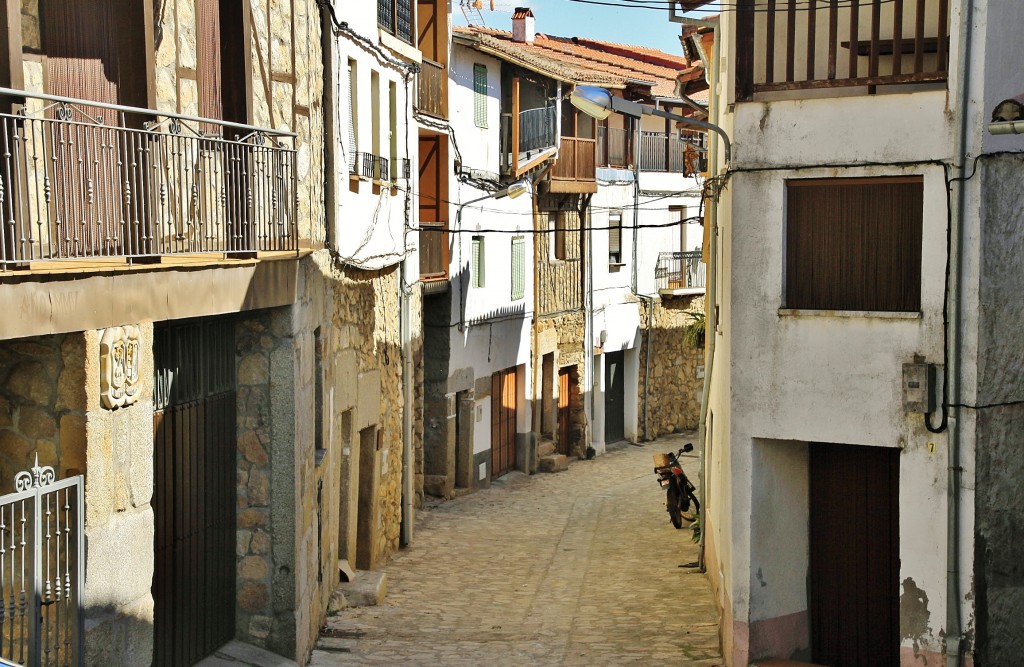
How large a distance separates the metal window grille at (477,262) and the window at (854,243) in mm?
Answer: 13281

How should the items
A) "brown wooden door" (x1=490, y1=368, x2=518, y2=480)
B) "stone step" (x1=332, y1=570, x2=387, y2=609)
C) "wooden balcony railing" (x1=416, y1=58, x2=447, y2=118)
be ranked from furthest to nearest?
"brown wooden door" (x1=490, y1=368, x2=518, y2=480) → "wooden balcony railing" (x1=416, y1=58, x2=447, y2=118) → "stone step" (x1=332, y1=570, x2=387, y2=609)

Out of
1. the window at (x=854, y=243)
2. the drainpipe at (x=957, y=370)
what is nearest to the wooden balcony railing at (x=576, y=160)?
the window at (x=854, y=243)

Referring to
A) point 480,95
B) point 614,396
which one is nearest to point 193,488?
point 480,95

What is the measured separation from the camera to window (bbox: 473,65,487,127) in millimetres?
24853

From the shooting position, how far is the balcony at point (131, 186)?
7.15 meters

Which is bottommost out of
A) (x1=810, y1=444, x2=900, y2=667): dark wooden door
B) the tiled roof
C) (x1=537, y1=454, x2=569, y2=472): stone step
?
(x1=537, y1=454, x2=569, y2=472): stone step

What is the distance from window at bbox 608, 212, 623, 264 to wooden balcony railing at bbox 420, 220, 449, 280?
30.9ft

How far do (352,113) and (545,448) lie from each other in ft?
48.6

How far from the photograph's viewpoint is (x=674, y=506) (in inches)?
752

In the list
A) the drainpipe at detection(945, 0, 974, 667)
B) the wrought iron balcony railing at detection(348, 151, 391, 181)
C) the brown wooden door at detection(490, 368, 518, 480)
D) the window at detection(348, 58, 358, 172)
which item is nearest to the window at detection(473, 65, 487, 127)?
the brown wooden door at detection(490, 368, 518, 480)

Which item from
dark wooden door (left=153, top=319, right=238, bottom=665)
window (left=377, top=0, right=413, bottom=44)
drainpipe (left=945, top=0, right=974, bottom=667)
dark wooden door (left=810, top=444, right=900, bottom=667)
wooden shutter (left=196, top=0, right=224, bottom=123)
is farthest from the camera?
window (left=377, top=0, right=413, bottom=44)

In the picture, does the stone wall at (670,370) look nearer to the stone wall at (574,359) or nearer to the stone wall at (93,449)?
the stone wall at (574,359)

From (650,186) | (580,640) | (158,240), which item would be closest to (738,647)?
(580,640)

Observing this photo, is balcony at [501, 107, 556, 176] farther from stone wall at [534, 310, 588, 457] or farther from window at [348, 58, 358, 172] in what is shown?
window at [348, 58, 358, 172]
